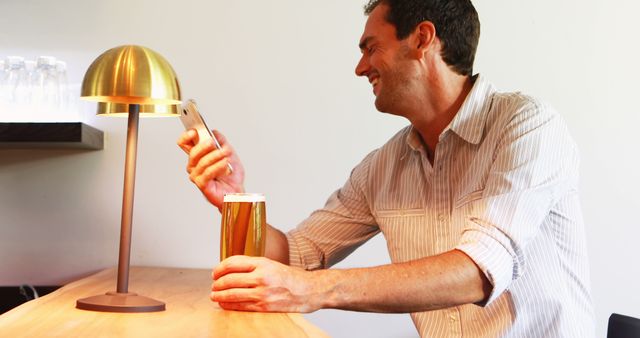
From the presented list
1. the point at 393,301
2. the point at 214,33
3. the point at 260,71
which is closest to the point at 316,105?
the point at 260,71

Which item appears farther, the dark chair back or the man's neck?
the man's neck

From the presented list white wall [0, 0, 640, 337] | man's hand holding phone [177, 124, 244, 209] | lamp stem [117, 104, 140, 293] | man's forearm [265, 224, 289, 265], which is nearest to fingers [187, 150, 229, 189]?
man's hand holding phone [177, 124, 244, 209]

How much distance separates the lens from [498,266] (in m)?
1.56

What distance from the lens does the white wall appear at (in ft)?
9.07

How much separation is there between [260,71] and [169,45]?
0.31 m

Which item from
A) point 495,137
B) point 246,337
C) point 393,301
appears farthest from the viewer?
point 495,137

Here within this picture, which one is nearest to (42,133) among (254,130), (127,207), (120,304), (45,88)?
(45,88)

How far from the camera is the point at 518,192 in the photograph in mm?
1671

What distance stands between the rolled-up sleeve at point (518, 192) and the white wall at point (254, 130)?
39.0 inches

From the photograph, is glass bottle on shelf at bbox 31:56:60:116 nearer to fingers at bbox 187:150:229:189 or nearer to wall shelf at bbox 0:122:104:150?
wall shelf at bbox 0:122:104:150

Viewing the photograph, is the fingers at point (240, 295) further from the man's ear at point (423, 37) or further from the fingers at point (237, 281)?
the man's ear at point (423, 37)

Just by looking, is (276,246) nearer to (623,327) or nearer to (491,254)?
(491,254)

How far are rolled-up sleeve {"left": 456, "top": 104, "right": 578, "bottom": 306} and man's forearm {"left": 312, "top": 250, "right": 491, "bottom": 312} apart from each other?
0.10 feet

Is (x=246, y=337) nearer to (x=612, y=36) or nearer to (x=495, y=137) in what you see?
(x=495, y=137)
